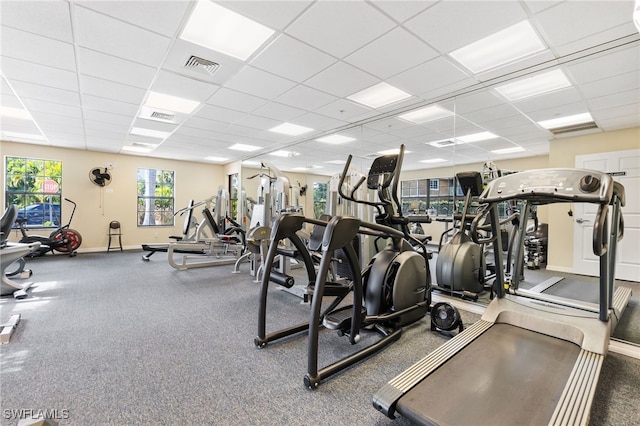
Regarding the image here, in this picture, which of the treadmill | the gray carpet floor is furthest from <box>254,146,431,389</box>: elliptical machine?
the treadmill

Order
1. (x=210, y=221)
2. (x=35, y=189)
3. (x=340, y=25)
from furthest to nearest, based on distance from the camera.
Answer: (x=35, y=189)
(x=210, y=221)
(x=340, y=25)

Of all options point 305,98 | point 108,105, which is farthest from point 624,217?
point 108,105

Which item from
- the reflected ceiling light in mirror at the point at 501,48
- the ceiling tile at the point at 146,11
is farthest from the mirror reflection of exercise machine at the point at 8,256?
the reflected ceiling light in mirror at the point at 501,48

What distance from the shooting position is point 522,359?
74.3 inches

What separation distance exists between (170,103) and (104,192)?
5.43 metres

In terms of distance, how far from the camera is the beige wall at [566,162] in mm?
4887

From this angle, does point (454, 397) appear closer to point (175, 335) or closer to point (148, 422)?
point (148, 422)

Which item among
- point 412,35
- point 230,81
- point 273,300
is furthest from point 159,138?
point 412,35

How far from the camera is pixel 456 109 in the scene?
434cm

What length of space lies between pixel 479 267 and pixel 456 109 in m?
2.36

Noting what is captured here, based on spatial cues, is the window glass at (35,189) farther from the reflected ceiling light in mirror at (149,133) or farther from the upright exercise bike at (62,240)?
the reflected ceiling light in mirror at (149,133)

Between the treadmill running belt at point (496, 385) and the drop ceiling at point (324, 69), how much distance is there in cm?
259

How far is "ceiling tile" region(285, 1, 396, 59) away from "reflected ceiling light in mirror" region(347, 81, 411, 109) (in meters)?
1.07

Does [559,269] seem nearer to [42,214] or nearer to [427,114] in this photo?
[427,114]
